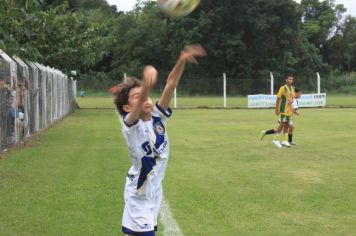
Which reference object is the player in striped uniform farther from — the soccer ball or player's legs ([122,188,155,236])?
player's legs ([122,188,155,236])

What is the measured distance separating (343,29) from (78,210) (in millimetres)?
99479

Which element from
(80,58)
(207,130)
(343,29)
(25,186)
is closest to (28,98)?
(207,130)

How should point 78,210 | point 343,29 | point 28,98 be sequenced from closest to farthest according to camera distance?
point 78,210
point 28,98
point 343,29

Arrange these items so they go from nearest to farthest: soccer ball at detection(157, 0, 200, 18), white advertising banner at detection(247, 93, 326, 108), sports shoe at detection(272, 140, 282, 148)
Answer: soccer ball at detection(157, 0, 200, 18)
sports shoe at detection(272, 140, 282, 148)
white advertising banner at detection(247, 93, 326, 108)

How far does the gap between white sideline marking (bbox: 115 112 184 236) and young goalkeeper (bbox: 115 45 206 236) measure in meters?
2.15

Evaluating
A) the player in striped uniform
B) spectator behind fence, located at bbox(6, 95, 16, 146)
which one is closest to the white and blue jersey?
spectator behind fence, located at bbox(6, 95, 16, 146)

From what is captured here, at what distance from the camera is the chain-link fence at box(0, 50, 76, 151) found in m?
14.2

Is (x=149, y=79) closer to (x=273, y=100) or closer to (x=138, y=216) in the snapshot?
(x=138, y=216)

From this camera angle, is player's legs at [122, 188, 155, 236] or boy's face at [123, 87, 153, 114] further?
player's legs at [122, 188, 155, 236]

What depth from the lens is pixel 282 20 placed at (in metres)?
69.4

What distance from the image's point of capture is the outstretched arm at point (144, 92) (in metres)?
4.01

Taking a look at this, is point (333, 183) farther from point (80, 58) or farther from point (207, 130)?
point (80, 58)

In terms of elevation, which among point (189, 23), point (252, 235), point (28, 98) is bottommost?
point (252, 235)

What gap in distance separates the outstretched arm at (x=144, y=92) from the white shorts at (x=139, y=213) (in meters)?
0.63
